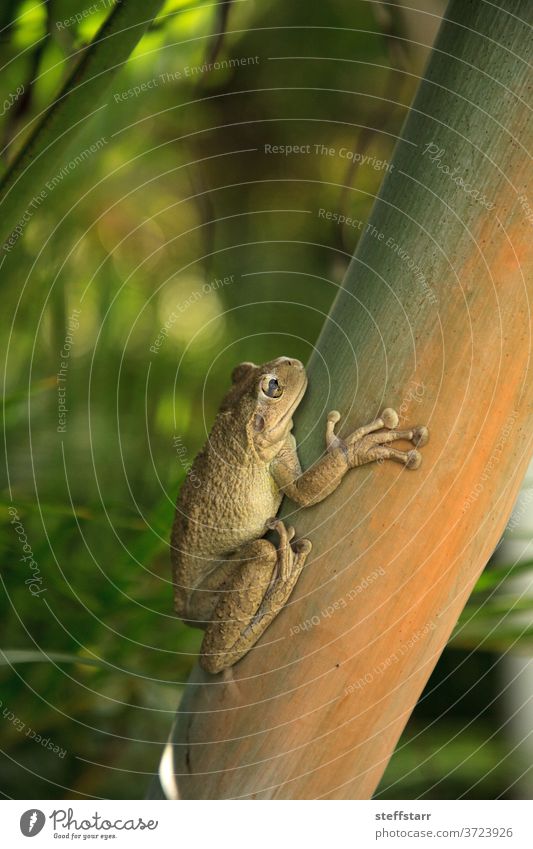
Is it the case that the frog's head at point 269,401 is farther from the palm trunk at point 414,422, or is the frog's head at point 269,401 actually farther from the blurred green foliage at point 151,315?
the blurred green foliage at point 151,315

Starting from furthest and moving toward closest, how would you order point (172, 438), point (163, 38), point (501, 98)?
point (172, 438), point (163, 38), point (501, 98)

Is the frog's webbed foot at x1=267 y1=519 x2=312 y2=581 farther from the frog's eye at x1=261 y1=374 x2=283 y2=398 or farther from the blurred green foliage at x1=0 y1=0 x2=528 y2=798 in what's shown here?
the blurred green foliage at x1=0 y1=0 x2=528 y2=798

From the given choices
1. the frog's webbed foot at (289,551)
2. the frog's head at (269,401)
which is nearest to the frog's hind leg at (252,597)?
the frog's webbed foot at (289,551)

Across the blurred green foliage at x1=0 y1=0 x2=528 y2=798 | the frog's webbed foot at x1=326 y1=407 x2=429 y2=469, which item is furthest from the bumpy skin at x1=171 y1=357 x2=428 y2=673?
the blurred green foliage at x1=0 y1=0 x2=528 y2=798

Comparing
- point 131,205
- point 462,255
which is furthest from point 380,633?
point 131,205

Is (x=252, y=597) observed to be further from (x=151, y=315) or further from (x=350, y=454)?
(x=151, y=315)

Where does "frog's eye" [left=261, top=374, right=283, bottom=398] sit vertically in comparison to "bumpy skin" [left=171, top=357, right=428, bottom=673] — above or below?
above

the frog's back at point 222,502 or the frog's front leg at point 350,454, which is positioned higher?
the frog's front leg at point 350,454

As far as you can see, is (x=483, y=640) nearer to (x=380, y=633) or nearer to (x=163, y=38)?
(x=380, y=633)
